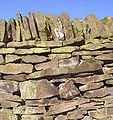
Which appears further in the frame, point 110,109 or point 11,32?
point 11,32

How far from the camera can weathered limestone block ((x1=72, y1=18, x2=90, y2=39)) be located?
11.7ft

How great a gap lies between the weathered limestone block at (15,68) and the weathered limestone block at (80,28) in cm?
153

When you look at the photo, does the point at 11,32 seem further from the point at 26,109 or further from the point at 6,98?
the point at 26,109

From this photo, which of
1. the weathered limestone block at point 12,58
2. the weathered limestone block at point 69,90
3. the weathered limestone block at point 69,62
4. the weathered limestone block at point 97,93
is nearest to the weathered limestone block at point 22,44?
the weathered limestone block at point 12,58

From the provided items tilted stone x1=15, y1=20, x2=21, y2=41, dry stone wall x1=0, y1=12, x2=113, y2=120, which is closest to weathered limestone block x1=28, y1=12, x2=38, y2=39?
dry stone wall x1=0, y1=12, x2=113, y2=120

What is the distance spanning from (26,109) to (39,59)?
4.13ft

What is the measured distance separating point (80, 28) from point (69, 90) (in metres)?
1.66

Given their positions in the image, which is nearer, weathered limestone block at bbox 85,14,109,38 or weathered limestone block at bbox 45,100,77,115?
weathered limestone block at bbox 45,100,77,115

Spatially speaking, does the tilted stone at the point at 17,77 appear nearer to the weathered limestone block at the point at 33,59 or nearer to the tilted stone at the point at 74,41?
the weathered limestone block at the point at 33,59

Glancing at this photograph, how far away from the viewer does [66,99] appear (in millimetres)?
3312

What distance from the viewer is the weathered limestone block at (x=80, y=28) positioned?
3566 mm

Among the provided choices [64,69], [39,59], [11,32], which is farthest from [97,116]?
[11,32]

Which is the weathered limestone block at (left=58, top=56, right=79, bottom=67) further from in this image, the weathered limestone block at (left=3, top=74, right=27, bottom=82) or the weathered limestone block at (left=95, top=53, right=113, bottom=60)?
the weathered limestone block at (left=3, top=74, right=27, bottom=82)

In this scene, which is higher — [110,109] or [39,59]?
[39,59]
